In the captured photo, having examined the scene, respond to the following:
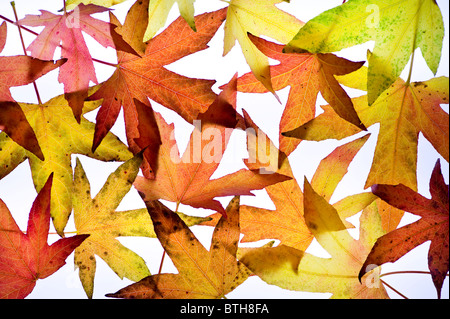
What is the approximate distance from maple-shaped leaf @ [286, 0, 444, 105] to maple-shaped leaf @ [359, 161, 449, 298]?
0.49ft

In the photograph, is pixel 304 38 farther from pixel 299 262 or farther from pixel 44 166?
pixel 44 166

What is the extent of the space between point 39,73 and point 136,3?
0.17 metres

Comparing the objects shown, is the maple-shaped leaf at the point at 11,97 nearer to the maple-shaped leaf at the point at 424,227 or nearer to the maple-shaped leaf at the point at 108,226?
the maple-shaped leaf at the point at 108,226

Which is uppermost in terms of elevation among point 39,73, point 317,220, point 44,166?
point 39,73

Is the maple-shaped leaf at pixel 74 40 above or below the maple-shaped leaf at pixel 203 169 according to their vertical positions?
above

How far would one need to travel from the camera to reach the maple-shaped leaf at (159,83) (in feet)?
1.71

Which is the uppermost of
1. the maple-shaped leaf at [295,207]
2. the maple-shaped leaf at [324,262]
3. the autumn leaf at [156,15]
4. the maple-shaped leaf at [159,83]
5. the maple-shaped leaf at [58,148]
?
the autumn leaf at [156,15]

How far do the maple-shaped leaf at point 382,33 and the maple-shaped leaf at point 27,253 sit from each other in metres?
0.41

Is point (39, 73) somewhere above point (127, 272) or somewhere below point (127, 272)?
above

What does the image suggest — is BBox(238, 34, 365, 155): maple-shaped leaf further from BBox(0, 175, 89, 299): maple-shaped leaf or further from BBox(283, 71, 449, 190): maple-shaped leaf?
BBox(0, 175, 89, 299): maple-shaped leaf

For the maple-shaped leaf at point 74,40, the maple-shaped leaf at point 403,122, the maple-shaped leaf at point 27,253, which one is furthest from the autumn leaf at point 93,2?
the maple-shaped leaf at point 403,122

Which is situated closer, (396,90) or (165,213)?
(165,213)

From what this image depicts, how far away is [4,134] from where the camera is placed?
1.76 feet
